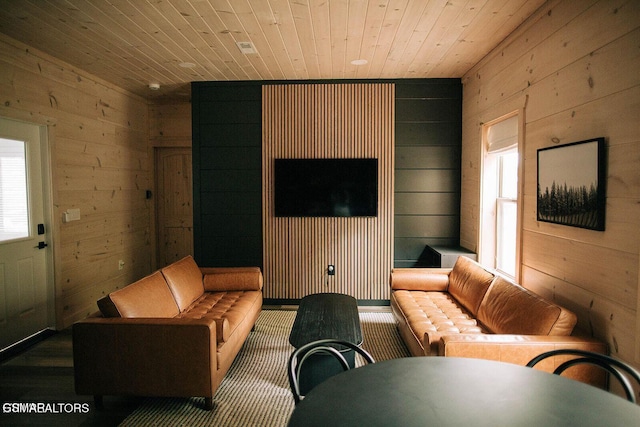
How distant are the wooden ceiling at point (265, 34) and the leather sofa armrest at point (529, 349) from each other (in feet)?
7.55

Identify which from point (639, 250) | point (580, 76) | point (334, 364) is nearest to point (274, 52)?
point (580, 76)

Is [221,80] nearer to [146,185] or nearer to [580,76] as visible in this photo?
[146,185]

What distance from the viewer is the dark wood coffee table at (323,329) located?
8.14 ft

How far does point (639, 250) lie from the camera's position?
182 cm

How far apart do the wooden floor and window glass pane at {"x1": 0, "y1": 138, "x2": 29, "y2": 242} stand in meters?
1.09

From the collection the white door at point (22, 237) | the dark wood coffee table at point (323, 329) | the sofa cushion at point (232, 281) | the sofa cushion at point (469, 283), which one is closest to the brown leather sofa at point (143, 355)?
the dark wood coffee table at point (323, 329)

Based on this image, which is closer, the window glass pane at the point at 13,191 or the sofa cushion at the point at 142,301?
the sofa cushion at the point at 142,301

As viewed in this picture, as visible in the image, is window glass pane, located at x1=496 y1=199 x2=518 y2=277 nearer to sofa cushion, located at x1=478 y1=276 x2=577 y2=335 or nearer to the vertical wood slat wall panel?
sofa cushion, located at x1=478 y1=276 x2=577 y2=335

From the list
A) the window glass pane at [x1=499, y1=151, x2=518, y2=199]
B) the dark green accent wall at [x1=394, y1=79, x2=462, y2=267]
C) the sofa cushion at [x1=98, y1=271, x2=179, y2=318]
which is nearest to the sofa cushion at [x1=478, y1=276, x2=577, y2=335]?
the window glass pane at [x1=499, y1=151, x2=518, y2=199]

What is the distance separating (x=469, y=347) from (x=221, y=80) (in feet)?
13.4

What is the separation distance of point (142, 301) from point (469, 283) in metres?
2.69

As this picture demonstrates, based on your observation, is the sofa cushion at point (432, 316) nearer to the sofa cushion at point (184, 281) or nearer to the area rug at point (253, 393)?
the area rug at point (253, 393)

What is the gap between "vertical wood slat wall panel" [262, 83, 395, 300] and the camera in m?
4.58

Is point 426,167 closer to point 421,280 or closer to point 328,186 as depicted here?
point 328,186
